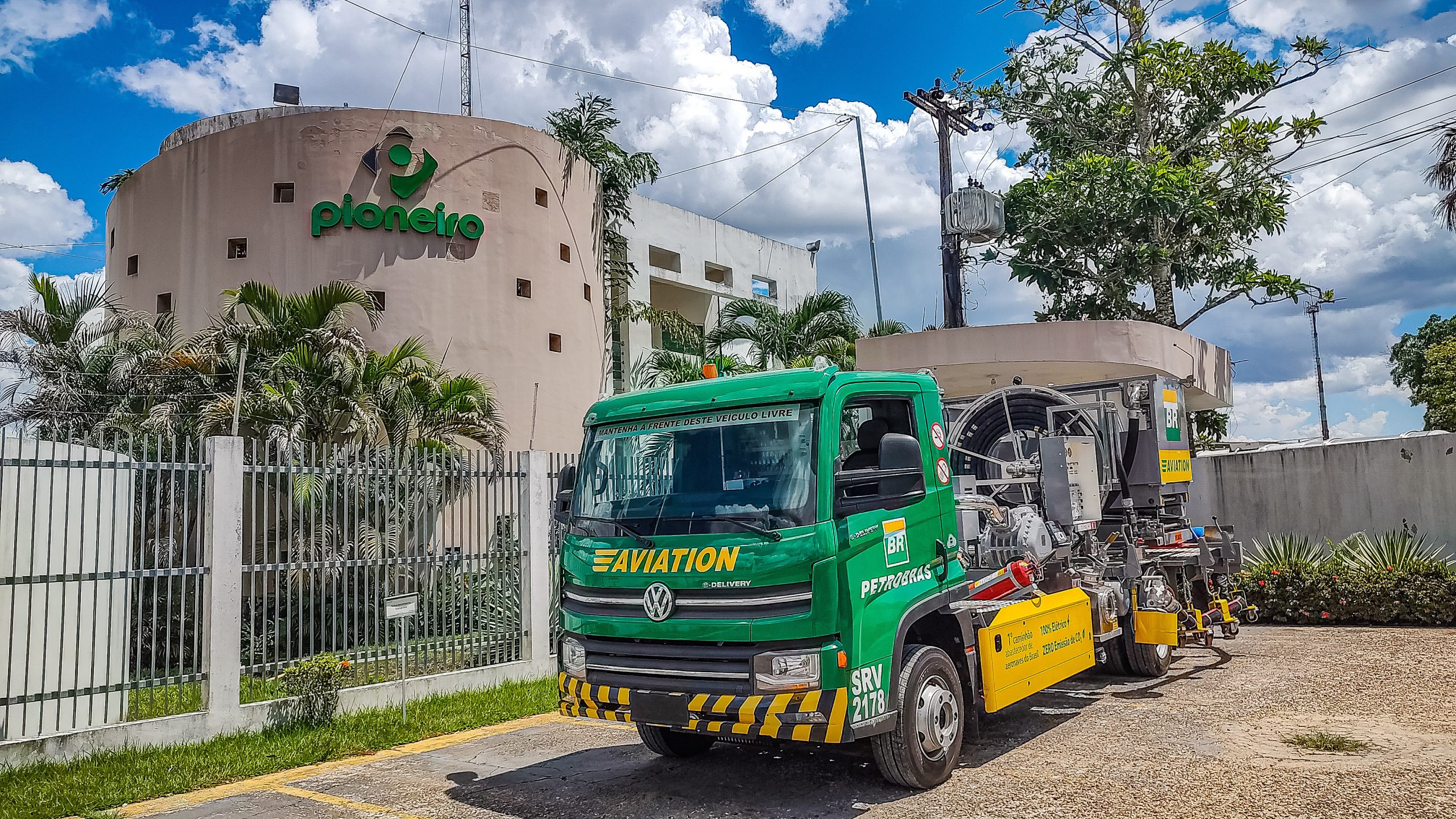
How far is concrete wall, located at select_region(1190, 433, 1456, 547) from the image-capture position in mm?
14391

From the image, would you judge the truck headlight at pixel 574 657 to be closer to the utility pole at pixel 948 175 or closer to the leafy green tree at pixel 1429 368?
the utility pole at pixel 948 175

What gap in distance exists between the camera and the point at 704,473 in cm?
616

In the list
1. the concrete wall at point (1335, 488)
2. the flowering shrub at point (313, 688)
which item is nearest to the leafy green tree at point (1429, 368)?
the concrete wall at point (1335, 488)

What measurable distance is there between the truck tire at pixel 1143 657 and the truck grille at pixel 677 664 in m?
5.36

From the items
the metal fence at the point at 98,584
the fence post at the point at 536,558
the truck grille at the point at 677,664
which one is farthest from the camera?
the fence post at the point at 536,558

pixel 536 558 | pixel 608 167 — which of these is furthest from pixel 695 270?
pixel 536 558

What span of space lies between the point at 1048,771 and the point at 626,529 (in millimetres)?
3182

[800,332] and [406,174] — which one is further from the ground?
[406,174]

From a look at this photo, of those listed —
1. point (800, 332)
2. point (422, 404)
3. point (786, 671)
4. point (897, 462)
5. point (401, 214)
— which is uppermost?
point (401, 214)

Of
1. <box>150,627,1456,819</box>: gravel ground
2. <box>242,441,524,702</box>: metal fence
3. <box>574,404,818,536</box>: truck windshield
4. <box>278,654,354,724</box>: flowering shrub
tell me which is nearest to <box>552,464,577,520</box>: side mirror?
<box>574,404,818,536</box>: truck windshield

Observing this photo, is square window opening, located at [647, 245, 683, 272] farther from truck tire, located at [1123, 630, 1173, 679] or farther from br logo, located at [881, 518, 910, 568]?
br logo, located at [881, 518, 910, 568]

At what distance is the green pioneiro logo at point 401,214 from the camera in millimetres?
18516

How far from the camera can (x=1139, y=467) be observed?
1024cm

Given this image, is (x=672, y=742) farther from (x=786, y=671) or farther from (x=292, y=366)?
(x=292, y=366)
